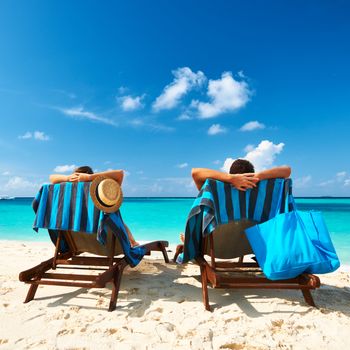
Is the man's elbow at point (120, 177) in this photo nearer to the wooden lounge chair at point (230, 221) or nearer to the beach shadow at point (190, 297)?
the wooden lounge chair at point (230, 221)

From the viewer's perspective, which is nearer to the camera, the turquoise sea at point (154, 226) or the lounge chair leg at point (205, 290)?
the lounge chair leg at point (205, 290)

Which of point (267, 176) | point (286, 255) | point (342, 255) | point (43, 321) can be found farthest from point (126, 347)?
point (342, 255)

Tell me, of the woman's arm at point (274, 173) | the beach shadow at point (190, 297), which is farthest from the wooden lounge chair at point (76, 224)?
the woman's arm at point (274, 173)

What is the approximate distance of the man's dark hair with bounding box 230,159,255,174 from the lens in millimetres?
3095

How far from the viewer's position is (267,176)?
114 inches

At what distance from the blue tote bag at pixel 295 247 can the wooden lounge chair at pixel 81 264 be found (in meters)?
1.46

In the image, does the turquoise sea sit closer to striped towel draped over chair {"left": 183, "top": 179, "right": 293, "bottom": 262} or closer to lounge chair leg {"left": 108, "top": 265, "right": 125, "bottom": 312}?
striped towel draped over chair {"left": 183, "top": 179, "right": 293, "bottom": 262}

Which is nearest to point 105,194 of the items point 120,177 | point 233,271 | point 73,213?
point 120,177

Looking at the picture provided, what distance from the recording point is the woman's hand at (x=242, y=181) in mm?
2863

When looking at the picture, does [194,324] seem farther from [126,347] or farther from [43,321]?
[43,321]

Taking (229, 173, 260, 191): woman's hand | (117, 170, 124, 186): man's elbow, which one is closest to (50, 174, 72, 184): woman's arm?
(117, 170, 124, 186): man's elbow

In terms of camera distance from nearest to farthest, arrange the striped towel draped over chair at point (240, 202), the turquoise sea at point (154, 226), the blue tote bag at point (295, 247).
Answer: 1. the blue tote bag at point (295, 247)
2. the striped towel draped over chair at point (240, 202)
3. the turquoise sea at point (154, 226)

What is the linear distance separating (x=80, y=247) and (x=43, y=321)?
1.16 m

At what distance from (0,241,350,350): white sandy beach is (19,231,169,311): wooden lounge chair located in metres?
0.20
